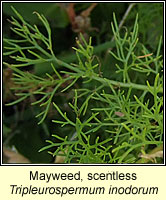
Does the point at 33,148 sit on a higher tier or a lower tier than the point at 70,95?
lower

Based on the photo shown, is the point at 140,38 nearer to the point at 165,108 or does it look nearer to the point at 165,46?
the point at 165,46

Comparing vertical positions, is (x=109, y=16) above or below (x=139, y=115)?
above

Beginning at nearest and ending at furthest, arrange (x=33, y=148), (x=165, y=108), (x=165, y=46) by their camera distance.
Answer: (x=165, y=108) < (x=165, y=46) < (x=33, y=148)

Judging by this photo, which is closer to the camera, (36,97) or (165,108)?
(165,108)

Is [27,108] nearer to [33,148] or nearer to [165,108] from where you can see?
[33,148]

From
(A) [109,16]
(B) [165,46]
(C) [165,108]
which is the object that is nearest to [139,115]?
(C) [165,108]

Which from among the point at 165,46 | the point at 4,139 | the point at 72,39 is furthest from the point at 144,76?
the point at 4,139

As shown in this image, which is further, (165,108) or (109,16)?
(109,16)

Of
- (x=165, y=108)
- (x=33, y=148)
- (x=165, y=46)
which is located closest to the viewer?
(x=165, y=108)

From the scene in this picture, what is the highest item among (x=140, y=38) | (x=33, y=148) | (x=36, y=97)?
(x=140, y=38)
